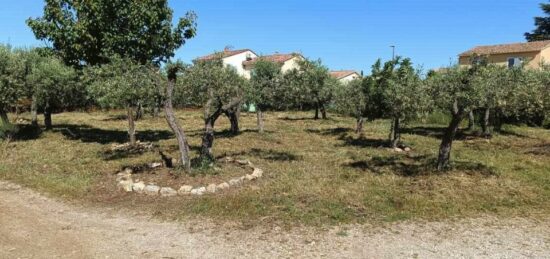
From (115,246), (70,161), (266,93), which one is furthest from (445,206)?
(266,93)

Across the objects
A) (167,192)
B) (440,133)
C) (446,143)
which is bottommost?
(167,192)

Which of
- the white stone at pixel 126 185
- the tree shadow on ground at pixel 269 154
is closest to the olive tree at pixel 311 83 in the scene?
the tree shadow on ground at pixel 269 154

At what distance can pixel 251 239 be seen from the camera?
10.2 metres

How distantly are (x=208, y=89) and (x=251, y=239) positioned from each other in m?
7.92

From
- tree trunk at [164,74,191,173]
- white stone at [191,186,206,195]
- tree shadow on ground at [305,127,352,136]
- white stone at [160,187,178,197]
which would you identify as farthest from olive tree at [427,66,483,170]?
tree shadow on ground at [305,127,352,136]

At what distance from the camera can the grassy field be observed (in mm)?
12281

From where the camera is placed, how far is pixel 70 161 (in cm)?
1897

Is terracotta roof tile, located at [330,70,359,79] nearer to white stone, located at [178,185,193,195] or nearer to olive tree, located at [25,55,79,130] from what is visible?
olive tree, located at [25,55,79,130]

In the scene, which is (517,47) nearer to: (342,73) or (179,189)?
(342,73)

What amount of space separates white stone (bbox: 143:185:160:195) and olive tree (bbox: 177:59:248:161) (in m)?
2.62

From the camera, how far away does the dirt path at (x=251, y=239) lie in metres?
9.37

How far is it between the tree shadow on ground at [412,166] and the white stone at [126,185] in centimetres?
848

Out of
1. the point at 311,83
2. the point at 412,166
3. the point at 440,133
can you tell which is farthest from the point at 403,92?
the point at 311,83

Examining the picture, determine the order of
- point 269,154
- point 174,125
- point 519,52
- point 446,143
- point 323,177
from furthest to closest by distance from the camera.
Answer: point 519,52 < point 269,154 < point 446,143 < point 323,177 < point 174,125
